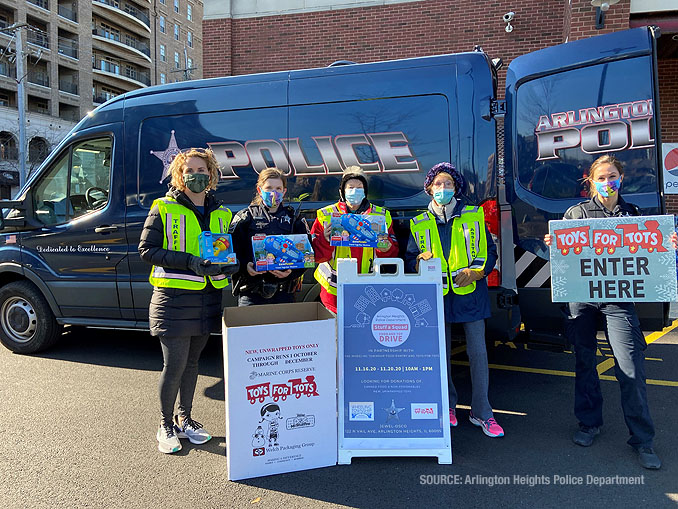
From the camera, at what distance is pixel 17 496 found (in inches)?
107

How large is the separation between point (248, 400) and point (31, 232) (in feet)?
12.4

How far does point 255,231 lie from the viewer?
341cm

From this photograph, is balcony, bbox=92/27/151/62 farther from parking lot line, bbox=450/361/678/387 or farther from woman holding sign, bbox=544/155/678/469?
woman holding sign, bbox=544/155/678/469

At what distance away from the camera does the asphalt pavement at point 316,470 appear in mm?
2684

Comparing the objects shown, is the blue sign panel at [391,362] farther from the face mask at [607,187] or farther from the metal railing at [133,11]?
the metal railing at [133,11]

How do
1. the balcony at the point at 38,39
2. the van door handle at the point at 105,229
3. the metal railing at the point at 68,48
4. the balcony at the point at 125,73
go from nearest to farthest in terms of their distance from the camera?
the van door handle at the point at 105,229 → the balcony at the point at 38,39 → the metal railing at the point at 68,48 → the balcony at the point at 125,73

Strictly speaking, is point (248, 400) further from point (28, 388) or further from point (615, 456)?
point (28, 388)

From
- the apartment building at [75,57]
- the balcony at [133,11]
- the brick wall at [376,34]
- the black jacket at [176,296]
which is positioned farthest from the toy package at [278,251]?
the balcony at [133,11]

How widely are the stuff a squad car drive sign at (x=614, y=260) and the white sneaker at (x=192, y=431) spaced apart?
2.51 metres

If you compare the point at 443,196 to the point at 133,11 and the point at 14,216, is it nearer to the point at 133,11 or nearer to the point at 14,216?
the point at 14,216

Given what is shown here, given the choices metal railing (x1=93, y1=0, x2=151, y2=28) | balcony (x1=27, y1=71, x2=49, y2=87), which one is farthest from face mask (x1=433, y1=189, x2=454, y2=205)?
metal railing (x1=93, y1=0, x2=151, y2=28)

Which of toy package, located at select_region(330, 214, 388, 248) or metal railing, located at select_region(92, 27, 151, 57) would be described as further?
metal railing, located at select_region(92, 27, 151, 57)

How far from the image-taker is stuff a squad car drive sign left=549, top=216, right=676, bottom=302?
2916mm

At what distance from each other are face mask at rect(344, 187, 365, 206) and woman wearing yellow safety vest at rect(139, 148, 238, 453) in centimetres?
85
